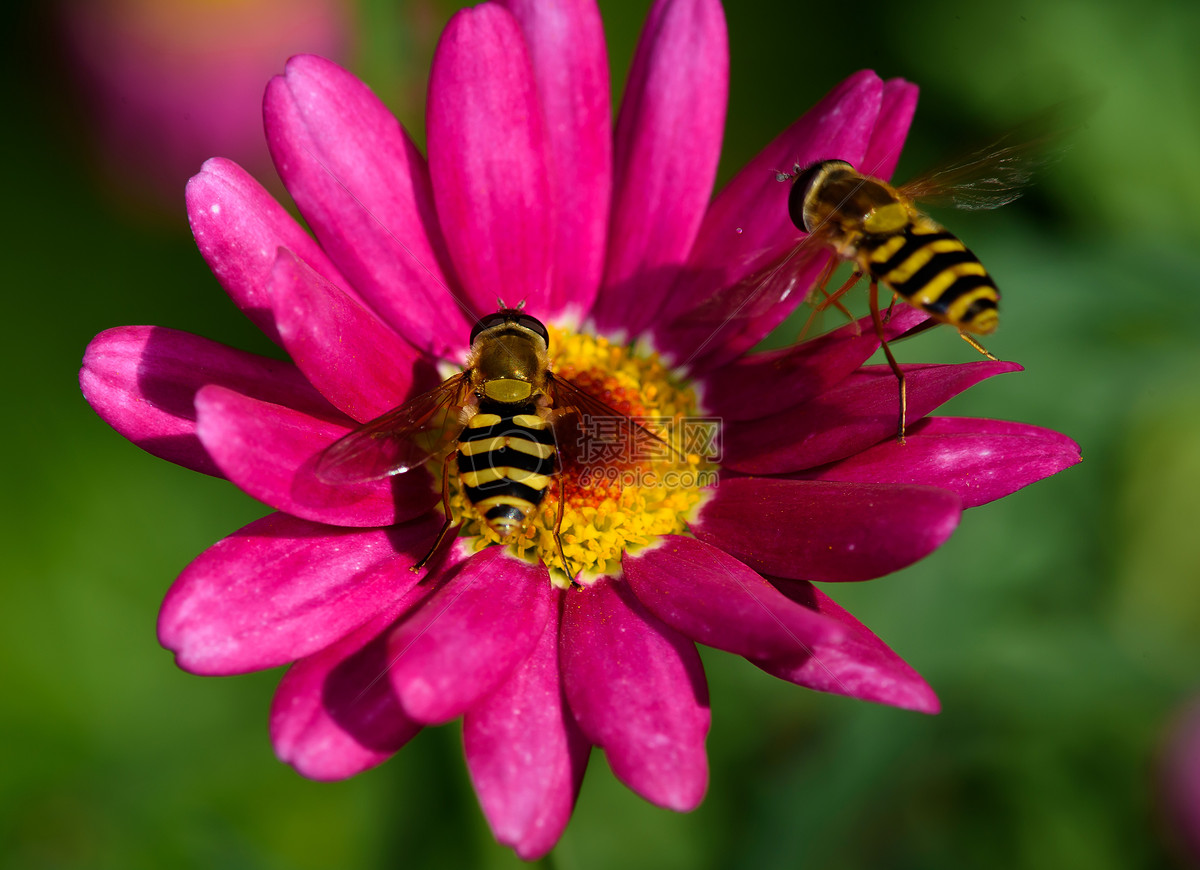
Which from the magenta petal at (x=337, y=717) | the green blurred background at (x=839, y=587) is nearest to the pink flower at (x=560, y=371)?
the magenta petal at (x=337, y=717)

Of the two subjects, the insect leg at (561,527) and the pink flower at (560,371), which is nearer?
the pink flower at (560,371)

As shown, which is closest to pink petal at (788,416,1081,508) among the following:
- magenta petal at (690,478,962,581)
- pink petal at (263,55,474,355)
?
magenta petal at (690,478,962,581)

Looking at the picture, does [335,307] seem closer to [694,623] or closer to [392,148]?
[392,148]

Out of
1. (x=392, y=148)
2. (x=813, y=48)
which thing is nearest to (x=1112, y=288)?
(x=813, y=48)

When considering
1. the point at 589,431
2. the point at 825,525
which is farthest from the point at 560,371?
the point at 825,525

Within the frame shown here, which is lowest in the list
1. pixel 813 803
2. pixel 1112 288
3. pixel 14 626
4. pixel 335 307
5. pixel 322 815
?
pixel 322 815

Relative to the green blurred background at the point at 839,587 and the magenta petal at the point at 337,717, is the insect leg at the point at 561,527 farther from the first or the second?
the green blurred background at the point at 839,587
